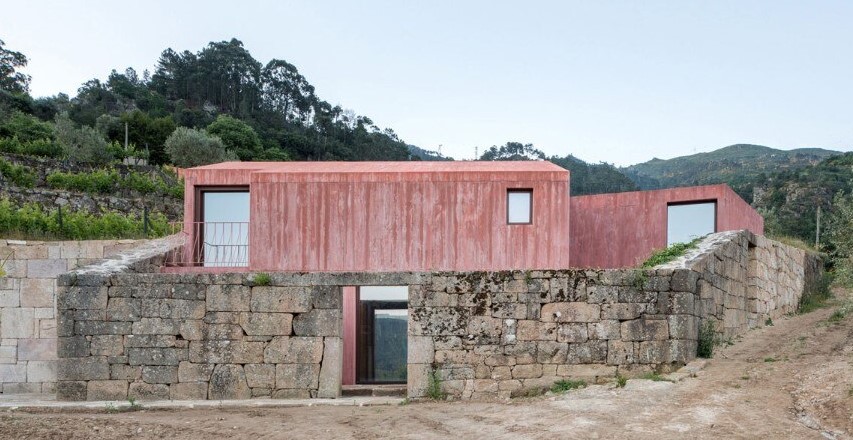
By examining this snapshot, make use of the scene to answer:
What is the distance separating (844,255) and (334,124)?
186ft

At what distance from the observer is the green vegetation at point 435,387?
9922mm

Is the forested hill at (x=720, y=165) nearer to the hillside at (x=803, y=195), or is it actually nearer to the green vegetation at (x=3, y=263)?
the hillside at (x=803, y=195)

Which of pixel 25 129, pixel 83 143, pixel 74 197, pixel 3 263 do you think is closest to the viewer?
pixel 3 263

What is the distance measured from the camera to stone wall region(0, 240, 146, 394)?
13.3 metres

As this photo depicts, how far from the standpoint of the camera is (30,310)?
13547 mm

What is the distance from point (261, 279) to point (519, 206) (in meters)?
6.82

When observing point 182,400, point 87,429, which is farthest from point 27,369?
point 87,429

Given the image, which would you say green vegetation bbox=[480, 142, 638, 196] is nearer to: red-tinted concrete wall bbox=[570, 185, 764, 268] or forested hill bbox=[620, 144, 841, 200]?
forested hill bbox=[620, 144, 841, 200]

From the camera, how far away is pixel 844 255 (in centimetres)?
1357

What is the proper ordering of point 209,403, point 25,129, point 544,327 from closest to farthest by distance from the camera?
point 209,403
point 544,327
point 25,129

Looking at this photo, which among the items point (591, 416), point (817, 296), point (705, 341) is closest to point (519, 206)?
point (705, 341)

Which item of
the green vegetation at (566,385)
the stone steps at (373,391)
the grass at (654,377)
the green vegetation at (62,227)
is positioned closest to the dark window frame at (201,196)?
the green vegetation at (62,227)

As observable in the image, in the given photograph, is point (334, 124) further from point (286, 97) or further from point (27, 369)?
point (27, 369)

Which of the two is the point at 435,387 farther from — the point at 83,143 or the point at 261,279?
the point at 83,143
